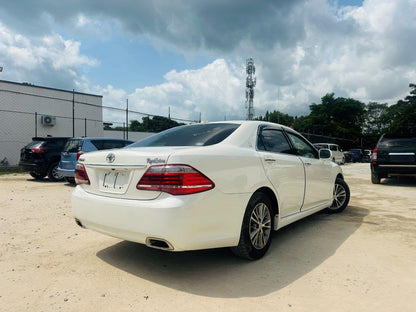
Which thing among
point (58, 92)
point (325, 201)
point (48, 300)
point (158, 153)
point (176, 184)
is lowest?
point (48, 300)

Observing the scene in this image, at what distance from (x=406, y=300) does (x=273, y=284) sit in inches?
39.8

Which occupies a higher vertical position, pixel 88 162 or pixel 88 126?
pixel 88 126

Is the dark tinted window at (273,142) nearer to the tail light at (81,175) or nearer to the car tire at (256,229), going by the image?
the car tire at (256,229)

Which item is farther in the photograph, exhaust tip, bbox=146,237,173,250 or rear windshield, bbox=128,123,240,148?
rear windshield, bbox=128,123,240,148

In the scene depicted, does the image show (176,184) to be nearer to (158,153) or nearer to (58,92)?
(158,153)

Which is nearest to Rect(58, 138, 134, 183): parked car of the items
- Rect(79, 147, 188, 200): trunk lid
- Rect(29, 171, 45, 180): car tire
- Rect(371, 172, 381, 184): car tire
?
Rect(29, 171, 45, 180): car tire

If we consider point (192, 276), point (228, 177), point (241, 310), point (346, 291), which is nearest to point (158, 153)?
point (228, 177)

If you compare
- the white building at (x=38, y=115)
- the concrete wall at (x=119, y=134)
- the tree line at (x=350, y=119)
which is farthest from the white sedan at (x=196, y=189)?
the tree line at (x=350, y=119)

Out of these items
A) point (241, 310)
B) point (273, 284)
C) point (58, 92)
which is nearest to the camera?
point (241, 310)

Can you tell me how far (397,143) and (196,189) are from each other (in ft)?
28.9

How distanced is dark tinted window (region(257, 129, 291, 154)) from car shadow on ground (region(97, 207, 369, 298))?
1.15 metres

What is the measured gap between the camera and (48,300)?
232 cm

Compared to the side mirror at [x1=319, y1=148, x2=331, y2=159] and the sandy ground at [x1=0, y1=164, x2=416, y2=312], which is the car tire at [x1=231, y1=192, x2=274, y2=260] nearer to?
the sandy ground at [x1=0, y1=164, x2=416, y2=312]

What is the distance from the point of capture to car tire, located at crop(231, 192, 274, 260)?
289 cm
